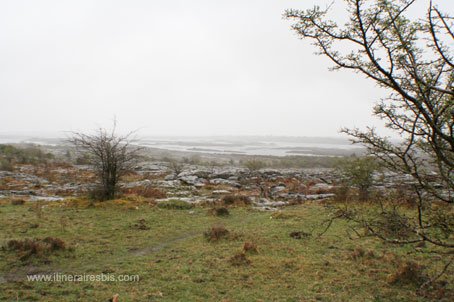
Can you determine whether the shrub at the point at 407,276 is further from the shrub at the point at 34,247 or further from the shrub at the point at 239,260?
the shrub at the point at 34,247

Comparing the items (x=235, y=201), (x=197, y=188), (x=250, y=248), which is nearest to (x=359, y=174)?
(x=235, y=201)

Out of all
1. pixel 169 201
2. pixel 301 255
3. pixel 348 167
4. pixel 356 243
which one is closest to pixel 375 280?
pixel 301 255

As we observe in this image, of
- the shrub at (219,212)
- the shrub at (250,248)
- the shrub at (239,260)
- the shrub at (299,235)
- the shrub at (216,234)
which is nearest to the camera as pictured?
the shrub at (239,260)

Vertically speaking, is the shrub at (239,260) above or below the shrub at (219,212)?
above

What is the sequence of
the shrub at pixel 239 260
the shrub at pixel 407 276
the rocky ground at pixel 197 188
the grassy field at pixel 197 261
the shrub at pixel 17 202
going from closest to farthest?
the grassy field at pixel 197 261
the shrub at pixel 407 276
the shrub at pixel 239 260
the shrub at pixel 17 202
the rocky ground at pixel 197 188

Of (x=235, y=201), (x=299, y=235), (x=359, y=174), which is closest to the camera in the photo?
(x=299, y=235)

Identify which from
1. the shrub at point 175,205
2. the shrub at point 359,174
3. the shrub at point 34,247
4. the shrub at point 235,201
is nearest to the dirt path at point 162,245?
the shrub at point 34,247

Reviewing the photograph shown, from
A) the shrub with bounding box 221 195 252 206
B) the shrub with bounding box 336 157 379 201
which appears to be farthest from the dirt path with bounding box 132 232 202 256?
the shrub with bounding box 336 157 379 201

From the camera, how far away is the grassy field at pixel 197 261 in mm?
5586

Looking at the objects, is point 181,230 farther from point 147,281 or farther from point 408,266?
point 408,266

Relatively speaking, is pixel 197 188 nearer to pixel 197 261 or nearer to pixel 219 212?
pixel 219 212

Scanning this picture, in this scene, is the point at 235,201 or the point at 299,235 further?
the point at 235,201

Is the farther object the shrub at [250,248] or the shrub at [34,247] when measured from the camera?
the shrub at [250,248]

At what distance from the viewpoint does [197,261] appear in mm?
7359
